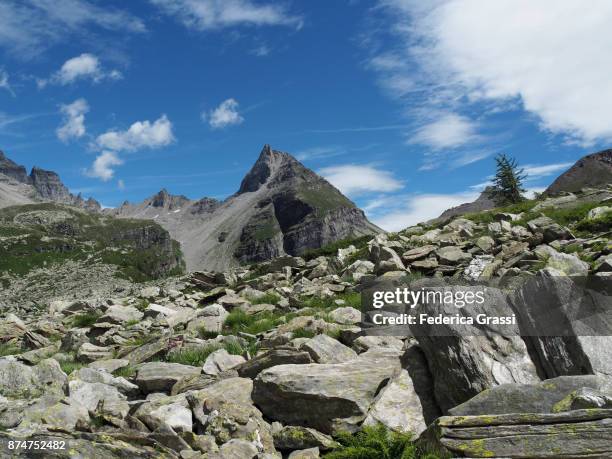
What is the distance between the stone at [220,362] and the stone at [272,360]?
0.61 metres

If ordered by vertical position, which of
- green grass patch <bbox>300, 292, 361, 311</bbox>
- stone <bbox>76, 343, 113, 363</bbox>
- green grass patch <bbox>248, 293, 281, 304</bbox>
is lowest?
stone <bbox>76, 343, 113, 363</bbox>

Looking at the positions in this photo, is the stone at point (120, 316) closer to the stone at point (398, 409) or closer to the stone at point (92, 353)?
the stone at point (92, 353)

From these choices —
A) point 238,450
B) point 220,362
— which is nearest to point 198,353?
point 220,362

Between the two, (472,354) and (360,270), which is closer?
(472,354)

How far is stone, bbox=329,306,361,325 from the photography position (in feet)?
47.0

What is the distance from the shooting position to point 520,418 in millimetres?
5711

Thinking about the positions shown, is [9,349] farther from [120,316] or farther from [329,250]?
[329,250]

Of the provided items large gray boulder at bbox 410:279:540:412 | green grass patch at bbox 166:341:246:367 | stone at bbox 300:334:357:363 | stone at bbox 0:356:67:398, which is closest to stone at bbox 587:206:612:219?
large gray boulder at bbox 410:279:540:412

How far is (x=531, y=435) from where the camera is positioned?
5.52m

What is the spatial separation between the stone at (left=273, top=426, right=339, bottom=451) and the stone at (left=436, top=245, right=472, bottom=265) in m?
14.1

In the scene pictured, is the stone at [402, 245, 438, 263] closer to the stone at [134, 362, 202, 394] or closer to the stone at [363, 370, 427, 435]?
the stone at [134, 362, 202, 394]

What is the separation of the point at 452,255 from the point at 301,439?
14907mm

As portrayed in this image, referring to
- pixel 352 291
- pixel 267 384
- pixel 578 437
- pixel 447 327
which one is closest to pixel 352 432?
pixel 267 384

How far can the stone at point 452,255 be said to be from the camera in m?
20.0
